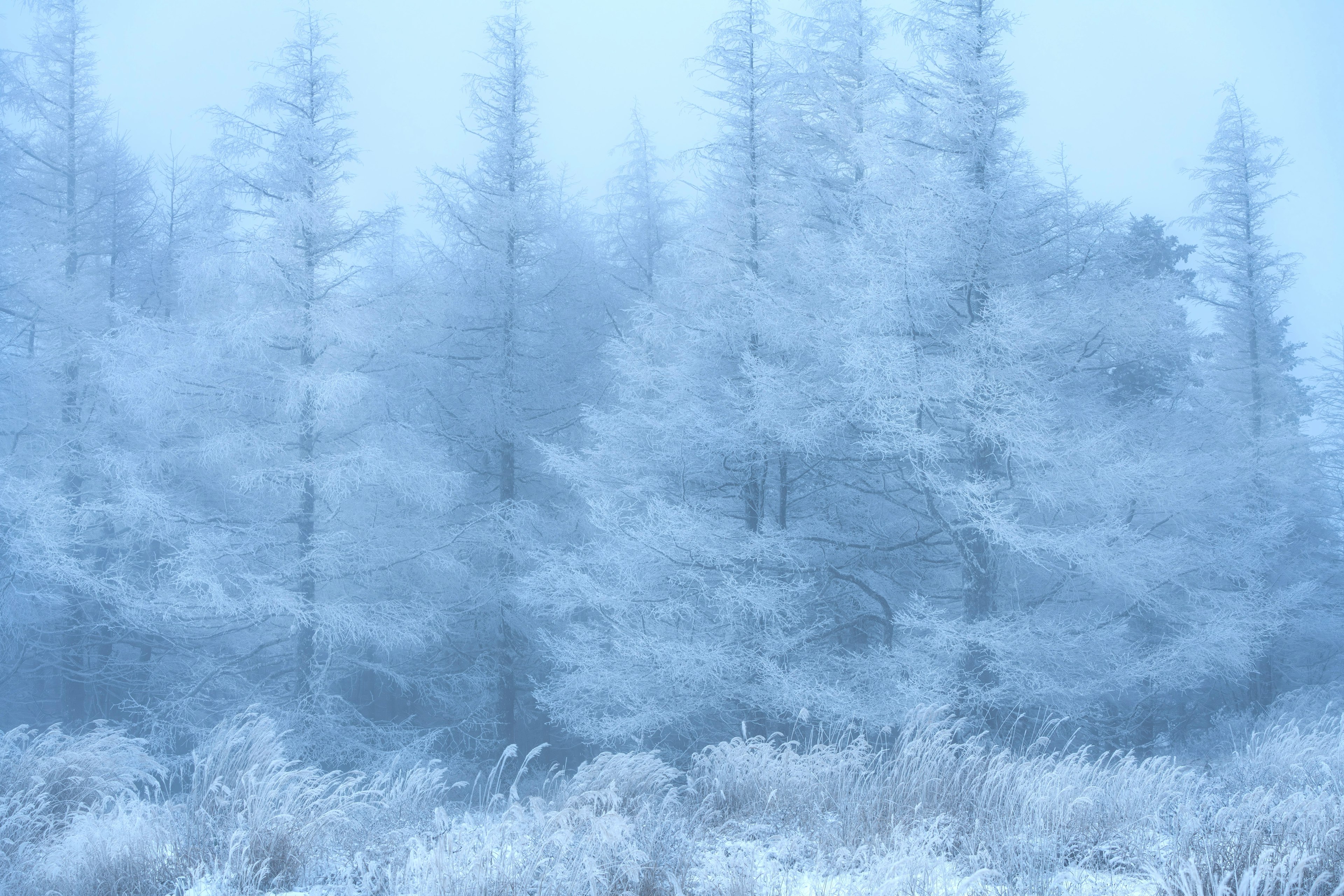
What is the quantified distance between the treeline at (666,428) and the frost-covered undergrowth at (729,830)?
189 cm

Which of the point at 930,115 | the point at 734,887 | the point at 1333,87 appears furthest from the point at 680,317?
the point at 1333,87

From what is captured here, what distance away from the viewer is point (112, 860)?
12.5 feet

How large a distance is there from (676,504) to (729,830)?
17.1 feet

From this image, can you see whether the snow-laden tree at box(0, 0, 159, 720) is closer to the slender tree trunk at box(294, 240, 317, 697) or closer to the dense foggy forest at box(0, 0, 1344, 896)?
the dense foggy forest at box(0, 0, 1344, 896)

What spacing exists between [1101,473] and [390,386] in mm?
9593

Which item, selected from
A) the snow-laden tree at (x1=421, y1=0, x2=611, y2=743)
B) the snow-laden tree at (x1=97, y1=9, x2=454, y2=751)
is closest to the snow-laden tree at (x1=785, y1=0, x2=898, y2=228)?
the snow-laden tree at (x1=421, y1=0, x2=611, y2=743)

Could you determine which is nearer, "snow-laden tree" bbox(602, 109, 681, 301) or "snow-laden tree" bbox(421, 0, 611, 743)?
"snow-laden tree" bbox(421, 0, 611, 743)

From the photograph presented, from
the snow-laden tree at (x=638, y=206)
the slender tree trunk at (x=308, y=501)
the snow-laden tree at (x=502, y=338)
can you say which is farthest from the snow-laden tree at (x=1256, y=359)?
the slender tree trunk at (x=308, y=501)

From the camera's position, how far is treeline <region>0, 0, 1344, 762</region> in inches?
303

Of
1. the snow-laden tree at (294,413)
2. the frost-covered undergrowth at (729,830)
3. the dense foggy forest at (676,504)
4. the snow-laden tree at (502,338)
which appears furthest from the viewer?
the snow-laden tree at (502,338)

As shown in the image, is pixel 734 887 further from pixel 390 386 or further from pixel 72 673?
pixel 72 673

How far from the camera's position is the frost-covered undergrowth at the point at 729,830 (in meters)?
3.38

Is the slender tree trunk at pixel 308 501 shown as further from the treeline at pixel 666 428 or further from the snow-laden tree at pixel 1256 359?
the snow-laden tree at pixel 1256 359

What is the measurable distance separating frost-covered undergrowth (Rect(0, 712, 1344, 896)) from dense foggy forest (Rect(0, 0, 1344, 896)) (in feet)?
0.13
